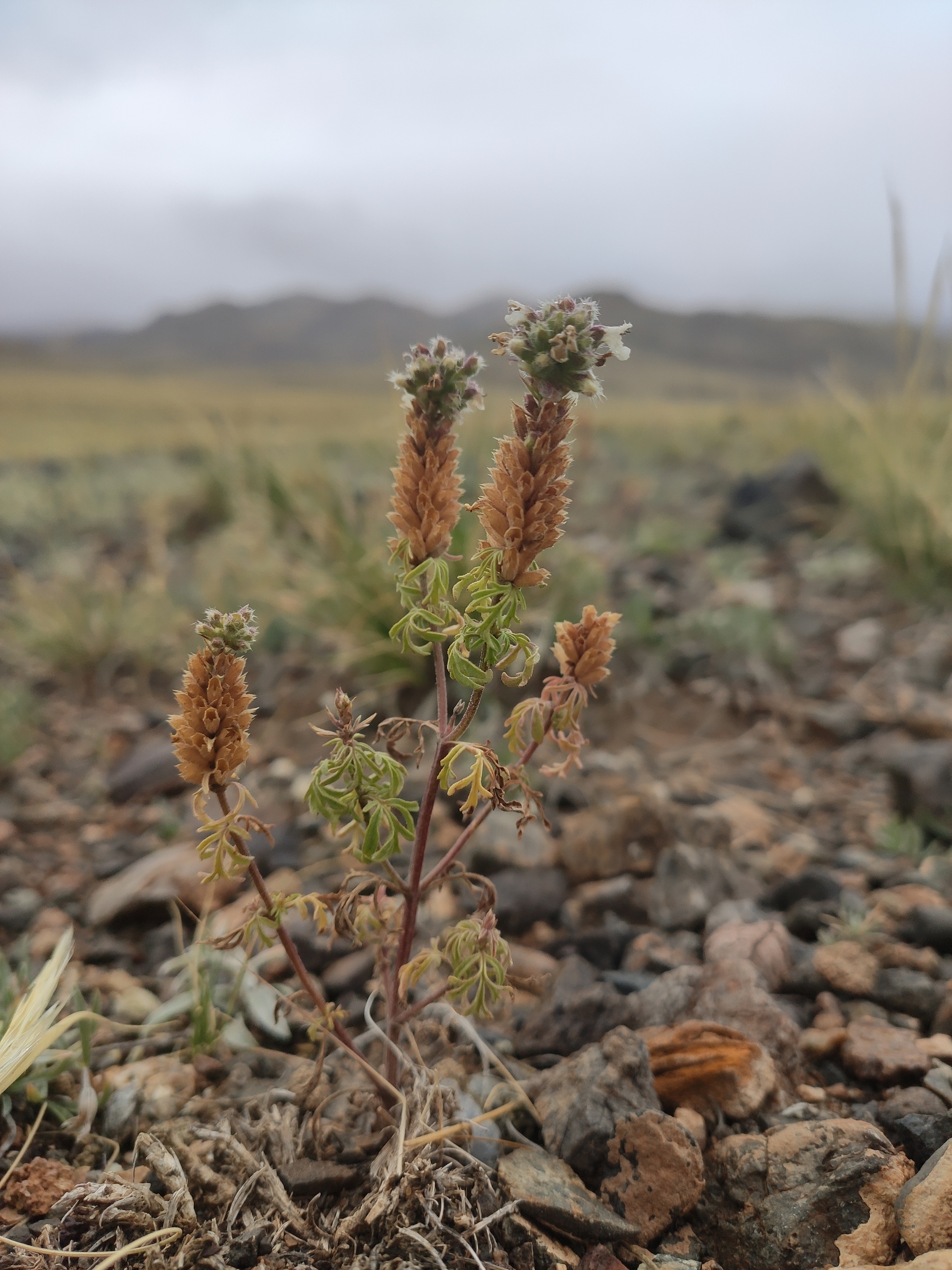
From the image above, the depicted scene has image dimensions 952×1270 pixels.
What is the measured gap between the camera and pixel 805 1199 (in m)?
1.58

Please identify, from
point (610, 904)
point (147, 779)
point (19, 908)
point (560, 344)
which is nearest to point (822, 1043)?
point (610, 904)

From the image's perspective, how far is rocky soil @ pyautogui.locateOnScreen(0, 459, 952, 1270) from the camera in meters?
1.58

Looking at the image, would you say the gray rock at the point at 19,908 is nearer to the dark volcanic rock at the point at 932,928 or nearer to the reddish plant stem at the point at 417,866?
the reddish plant stem at the point at 417,866

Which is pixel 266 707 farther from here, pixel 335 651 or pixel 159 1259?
pixel 159 1259

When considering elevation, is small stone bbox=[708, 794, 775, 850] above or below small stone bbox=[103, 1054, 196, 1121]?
above

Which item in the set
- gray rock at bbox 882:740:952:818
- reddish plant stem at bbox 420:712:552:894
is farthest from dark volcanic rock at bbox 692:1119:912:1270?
gray rock at bbox 882:740:952:818

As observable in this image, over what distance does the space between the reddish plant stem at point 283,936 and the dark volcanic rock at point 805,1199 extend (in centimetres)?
76

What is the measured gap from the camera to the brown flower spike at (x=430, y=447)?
1.40m

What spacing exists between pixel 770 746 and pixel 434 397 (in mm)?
3050

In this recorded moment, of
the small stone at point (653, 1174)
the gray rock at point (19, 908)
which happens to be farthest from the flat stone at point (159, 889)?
the small stone at point (653, 1174)

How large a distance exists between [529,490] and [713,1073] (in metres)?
1.33

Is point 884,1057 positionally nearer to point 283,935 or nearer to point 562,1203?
point 562,1203

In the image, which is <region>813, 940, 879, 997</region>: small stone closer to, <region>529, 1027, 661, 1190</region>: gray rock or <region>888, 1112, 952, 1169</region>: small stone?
<region>888, 1112, 952, 1169</region>: small stone

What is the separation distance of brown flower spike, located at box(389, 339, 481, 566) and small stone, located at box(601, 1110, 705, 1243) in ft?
3.87
